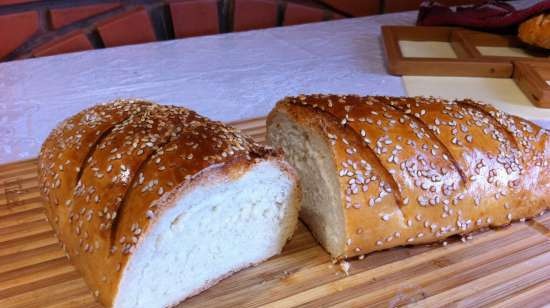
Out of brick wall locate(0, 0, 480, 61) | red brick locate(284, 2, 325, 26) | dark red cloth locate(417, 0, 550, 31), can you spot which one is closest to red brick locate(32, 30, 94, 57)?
brick wall locate(0, 0, 480, 61)

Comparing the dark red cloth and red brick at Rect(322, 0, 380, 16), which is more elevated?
the dark red cloth

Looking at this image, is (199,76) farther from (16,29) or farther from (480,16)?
(480,16)

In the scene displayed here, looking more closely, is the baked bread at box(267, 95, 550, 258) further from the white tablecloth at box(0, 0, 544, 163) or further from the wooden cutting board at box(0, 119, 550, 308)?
the white tablecloth at box(0, 0, 544, 163)

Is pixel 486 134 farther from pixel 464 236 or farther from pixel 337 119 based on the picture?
pixel 337 119

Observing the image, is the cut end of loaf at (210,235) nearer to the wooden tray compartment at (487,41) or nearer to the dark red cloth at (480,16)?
the wooden tray compartment at (487,41)

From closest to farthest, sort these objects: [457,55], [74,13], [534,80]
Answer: [534,80] < [457,55] < [74,13]

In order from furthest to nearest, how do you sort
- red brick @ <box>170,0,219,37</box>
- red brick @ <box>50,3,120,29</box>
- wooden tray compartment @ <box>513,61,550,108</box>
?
1. red brick @ <box>170,0,219,37</box>
2. red brick @ <box>50,3,120,29</box>
3. wooden tray compartment @ <box>513,61,550,108</box>


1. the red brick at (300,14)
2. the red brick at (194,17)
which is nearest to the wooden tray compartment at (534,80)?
the red brick at (300,14)

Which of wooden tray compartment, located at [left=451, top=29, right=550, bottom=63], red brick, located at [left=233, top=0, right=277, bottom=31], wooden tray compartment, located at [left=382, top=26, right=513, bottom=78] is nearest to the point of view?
wooden tray compartment, located at [left=382, top=26, right=513, bottom=78]

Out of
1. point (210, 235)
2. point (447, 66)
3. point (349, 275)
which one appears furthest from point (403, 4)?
point (210, 235)
